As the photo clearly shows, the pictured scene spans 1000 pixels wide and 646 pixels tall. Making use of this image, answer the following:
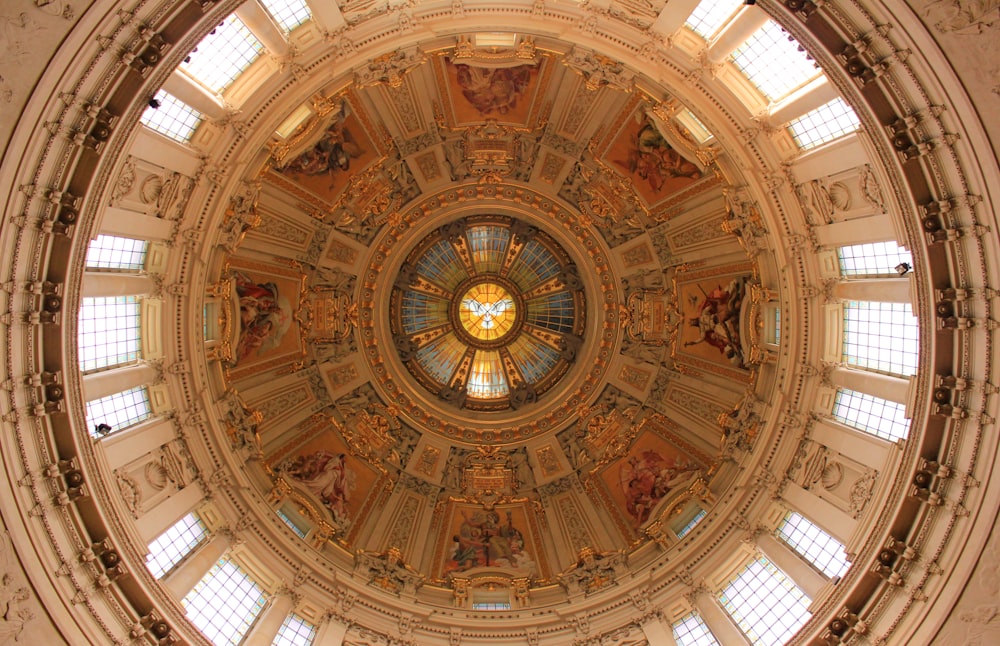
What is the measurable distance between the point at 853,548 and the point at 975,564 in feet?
11.6

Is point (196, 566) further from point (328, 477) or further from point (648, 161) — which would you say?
point (648, 161)

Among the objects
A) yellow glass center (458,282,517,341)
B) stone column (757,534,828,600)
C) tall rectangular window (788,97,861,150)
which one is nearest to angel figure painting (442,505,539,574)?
yellow glass center (458,282,517,341)

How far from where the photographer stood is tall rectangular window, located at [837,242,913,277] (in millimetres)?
20172

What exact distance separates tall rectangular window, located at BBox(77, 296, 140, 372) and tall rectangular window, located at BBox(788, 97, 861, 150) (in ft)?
71.8

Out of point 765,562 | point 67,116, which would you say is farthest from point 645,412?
point 67,116

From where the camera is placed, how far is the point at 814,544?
72.8 feet

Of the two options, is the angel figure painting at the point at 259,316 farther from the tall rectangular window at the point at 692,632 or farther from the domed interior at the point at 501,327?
the tall rectangular window at the point at 692,632

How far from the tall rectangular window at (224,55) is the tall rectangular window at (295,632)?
705 inches

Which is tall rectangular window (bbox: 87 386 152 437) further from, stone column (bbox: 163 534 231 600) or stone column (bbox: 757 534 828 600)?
stone column (bbox: 757 534 828 600)

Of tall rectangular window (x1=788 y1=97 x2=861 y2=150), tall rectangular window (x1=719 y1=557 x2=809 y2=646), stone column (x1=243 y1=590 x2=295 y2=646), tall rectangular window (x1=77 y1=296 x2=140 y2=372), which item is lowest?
stone column (x1=243 y1=590 x2=295 y2=646)

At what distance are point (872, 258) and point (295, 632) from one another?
22.5 metres

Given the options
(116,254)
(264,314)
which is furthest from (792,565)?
(116,254)

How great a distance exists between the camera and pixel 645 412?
32031 mm

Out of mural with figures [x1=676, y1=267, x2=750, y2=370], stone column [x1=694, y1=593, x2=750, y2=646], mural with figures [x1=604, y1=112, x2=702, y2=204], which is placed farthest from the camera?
mural with figures [x1=676, y1=267, x2=750, y2=370]
